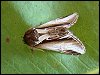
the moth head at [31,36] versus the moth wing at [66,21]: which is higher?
the moth wing at [66,21]

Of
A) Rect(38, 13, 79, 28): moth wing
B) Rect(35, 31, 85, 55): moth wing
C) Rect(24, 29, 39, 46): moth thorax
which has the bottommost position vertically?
Rect(35, 31, 85, 55): moth wing

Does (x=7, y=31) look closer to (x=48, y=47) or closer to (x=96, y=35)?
(x=48, y=47)

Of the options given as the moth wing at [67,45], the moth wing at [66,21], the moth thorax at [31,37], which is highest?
the moth wing at [66,21]

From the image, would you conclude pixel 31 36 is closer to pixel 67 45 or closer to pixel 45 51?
pixel 45 51
